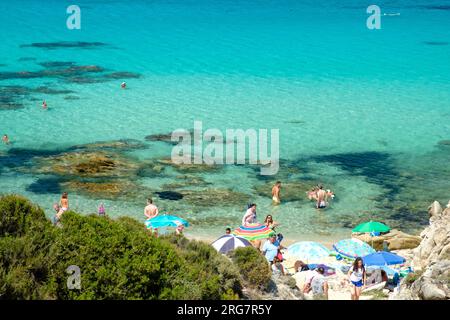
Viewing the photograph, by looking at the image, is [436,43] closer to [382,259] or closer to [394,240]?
[394,240]

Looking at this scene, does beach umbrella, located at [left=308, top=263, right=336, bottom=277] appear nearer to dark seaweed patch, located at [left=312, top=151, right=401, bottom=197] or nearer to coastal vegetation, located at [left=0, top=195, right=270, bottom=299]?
coastal vegetation, located at [left=0, top=195, right=270, bottom=299]

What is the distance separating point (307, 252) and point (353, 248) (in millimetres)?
1540

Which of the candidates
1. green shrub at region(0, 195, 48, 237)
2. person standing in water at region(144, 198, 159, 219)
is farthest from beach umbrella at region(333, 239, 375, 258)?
green shrub at region(0, 195, 48, 237)

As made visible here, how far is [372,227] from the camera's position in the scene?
71.6ft

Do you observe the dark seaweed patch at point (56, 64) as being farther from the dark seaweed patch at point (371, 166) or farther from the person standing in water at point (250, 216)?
the person standing in water at point (250, 216)

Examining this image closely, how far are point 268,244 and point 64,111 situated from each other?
23.2 meters

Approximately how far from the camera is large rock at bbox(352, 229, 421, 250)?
21.1 metres

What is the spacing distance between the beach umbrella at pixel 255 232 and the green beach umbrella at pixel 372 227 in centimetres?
350

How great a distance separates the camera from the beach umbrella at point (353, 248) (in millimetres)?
19500

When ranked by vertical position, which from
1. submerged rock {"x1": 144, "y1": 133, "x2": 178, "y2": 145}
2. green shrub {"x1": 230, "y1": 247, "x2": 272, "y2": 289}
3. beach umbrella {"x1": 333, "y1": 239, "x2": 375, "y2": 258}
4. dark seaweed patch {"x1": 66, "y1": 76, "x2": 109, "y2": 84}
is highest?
dark seaweed patch {"x1": 66, "y1": 76, "x2": 109, "y2": 84}

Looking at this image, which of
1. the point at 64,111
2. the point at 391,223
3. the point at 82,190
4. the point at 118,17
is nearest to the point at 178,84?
the point at 64,111

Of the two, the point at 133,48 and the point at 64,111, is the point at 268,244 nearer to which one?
the point at 64,111

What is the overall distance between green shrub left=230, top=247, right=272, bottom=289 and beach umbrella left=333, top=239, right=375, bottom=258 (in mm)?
6222

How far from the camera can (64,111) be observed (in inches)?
1505
